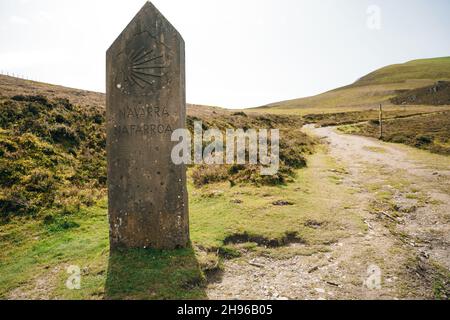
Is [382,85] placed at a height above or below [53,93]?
above

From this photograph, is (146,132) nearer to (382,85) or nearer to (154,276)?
(154,276)

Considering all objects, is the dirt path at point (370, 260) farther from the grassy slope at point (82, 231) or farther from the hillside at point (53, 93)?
the hillside at point (53, 93)

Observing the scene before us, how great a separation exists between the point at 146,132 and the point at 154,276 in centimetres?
272

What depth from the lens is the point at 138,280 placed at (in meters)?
5.55

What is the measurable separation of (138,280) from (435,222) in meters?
7.74

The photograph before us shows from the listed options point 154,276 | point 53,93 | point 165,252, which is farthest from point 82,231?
point 53,93

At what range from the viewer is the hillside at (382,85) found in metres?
110

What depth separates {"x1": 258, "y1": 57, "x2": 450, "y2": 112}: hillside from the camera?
362 ft

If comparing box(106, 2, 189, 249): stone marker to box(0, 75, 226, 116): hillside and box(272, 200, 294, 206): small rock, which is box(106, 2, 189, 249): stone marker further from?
box(0, 75, 226, 116): hillside

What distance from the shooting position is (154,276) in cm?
565

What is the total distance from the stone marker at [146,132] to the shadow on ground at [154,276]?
0.28 metres
